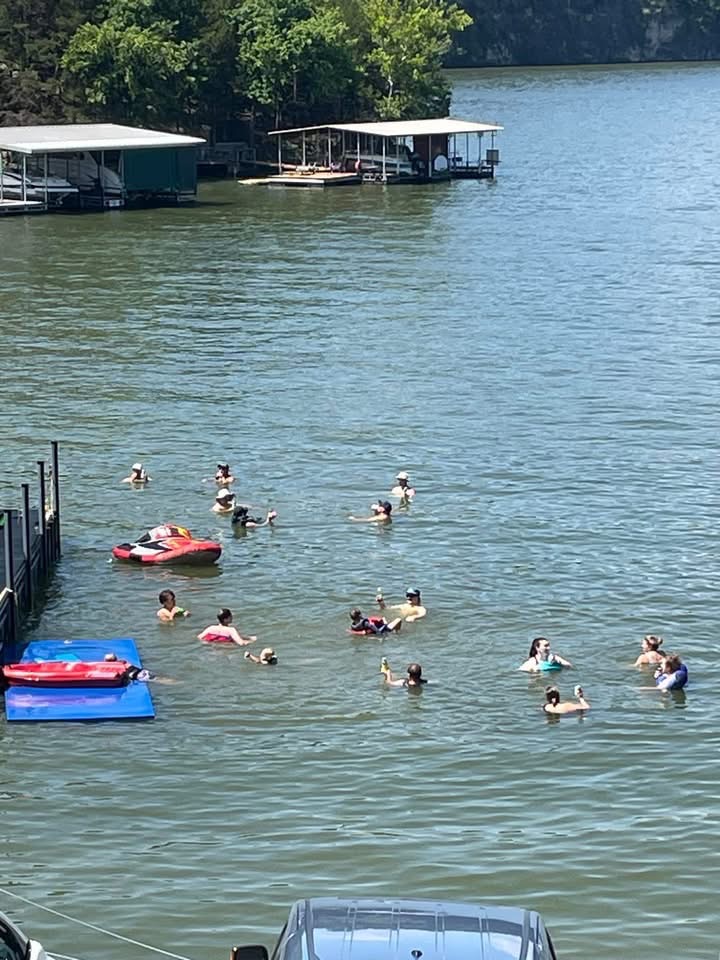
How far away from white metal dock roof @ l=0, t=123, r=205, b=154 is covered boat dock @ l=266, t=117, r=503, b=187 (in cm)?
1332

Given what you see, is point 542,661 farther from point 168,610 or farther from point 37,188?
point 37,188

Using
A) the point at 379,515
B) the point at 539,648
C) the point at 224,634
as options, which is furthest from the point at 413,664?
the point at 379,515

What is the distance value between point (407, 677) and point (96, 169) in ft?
290

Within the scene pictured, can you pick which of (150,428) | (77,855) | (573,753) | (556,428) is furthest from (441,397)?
(77,855)

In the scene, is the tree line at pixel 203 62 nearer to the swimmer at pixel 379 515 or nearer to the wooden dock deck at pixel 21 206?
the wooden dock deck at pixel 21 206

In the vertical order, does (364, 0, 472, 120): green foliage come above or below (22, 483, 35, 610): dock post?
above

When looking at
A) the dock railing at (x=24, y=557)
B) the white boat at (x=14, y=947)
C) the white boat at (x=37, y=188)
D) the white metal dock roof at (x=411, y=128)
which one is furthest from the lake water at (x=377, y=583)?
the white metal dock roof at (x=411, y=128)

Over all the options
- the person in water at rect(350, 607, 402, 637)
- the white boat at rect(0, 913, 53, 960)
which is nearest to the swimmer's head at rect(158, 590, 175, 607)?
the person in water at rect(350, 607, 402, 637)

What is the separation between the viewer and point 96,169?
12262 cm

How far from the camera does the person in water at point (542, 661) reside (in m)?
39.7

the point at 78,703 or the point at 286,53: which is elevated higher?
the point at 286,53

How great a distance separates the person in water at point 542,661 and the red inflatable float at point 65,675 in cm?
854

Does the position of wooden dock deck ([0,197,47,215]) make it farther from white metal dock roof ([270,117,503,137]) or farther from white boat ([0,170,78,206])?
white metal dock roof ([270,117,503,137])

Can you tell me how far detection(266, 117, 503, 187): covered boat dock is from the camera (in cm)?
13362
